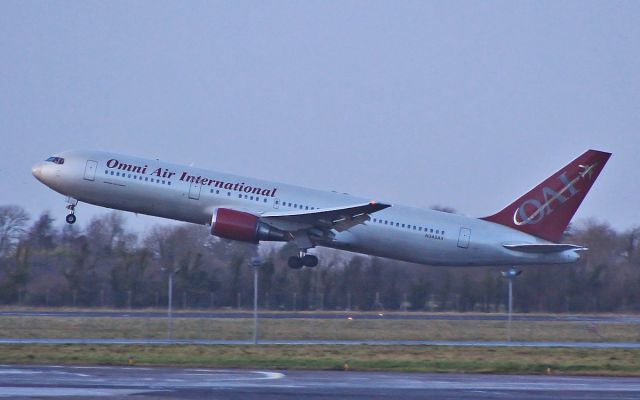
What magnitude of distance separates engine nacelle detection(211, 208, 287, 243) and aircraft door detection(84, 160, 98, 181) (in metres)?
4.73

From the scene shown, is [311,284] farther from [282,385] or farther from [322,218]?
[282,385]

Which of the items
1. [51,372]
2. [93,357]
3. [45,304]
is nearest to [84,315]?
[45,304]

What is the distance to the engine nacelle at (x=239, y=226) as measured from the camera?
40.5 m

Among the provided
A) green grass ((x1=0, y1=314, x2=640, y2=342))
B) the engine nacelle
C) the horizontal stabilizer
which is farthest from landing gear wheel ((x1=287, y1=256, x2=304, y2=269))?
the horizontal stabilizer

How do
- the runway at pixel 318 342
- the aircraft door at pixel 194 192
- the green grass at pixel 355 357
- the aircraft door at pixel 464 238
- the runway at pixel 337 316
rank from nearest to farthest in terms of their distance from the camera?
the green grass at pixel 355 357 < the runway at pixel 318 342 < the aircraft door at pixel 194 192 < the aircraft door at pixel 464 238 < the runway at pixel 337 316

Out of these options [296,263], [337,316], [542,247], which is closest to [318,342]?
[296,263]

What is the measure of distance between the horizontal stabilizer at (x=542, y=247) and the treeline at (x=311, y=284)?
36.8 feet

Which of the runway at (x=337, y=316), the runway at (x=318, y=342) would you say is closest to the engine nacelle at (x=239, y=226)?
the runway at (x=318, y=342)

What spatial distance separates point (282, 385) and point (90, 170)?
799 inches

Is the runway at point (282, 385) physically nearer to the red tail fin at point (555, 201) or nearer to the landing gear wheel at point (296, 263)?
the landing gear wheel at point (296, 263)

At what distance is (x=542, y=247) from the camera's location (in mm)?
42750

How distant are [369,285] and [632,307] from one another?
13.8 metres

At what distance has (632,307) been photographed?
56594 millimetres

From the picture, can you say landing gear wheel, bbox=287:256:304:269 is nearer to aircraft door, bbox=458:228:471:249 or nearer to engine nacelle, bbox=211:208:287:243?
engine nacelle, bbox=211:208:287:243
